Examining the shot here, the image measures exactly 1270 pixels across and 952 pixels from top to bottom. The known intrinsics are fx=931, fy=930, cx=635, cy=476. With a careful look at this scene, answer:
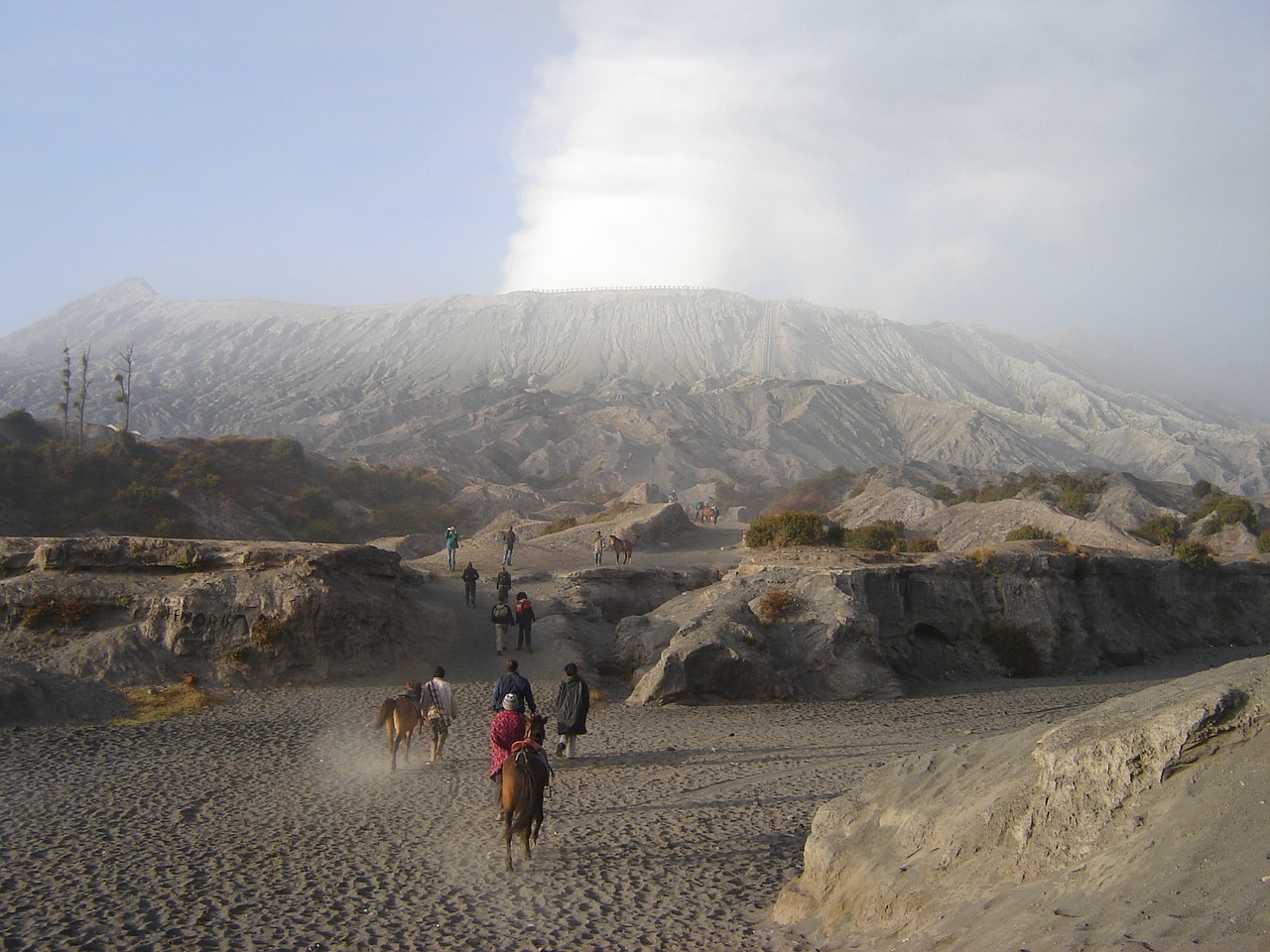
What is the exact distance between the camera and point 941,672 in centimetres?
2311

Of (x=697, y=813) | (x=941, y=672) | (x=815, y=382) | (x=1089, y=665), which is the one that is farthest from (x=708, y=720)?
(x=815, y=382)

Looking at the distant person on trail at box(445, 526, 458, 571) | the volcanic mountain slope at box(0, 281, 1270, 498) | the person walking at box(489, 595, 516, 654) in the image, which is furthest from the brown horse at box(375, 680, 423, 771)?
the volcanic mountain slope at box(0, 281, 1270, 498)

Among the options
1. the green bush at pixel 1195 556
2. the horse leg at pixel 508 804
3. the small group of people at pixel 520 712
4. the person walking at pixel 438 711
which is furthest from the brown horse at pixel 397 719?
the green bush at pixel 1195 556

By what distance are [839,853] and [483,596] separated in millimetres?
19261

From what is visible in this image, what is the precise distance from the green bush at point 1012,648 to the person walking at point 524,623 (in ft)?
38.8

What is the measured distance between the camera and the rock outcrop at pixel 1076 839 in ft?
16.0

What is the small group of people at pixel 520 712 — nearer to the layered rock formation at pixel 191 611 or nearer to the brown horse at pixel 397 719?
the brown horse at pixel 397 719

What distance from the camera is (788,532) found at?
2895 cm

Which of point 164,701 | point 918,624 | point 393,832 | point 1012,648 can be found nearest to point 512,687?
point 393,832

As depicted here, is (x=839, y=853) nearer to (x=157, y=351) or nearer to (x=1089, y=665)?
(x=1089, y=665)

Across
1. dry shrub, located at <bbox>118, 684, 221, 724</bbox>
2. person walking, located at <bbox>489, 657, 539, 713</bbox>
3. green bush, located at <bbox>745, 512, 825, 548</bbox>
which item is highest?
green bush, located at <bbox>745, 512, 825, 548</bbox>

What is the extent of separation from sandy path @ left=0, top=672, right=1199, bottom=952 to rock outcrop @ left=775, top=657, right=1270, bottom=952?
0.92m

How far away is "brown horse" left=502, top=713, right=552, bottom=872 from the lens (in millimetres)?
8500

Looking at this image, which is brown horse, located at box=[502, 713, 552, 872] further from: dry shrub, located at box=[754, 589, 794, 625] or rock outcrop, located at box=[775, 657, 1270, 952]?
dry shrub, located at box=[754, 589, 794, 625]
